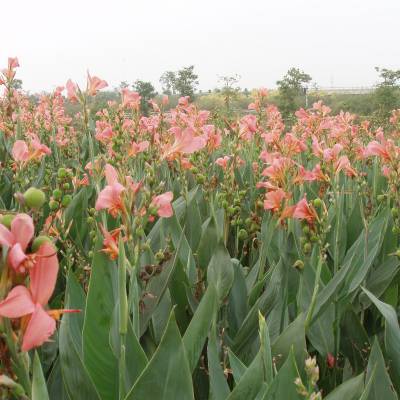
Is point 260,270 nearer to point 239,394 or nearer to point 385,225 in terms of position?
point 385,225

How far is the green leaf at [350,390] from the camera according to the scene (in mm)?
1001

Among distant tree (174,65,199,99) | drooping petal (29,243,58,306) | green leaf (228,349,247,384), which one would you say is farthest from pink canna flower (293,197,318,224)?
distant tree (174,65,199,99)

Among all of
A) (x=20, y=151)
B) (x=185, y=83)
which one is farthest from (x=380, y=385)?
(x=185, y=83)

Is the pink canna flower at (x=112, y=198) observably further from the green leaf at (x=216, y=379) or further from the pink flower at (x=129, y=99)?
the pink flower at (x=129, y=99)

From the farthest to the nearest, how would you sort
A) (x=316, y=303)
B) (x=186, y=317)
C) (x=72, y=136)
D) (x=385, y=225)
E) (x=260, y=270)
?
(x=72, y=136) < (x=385, y=225) < (x=260, y=270) < (x=186, y=317) < (x=316, y=303)

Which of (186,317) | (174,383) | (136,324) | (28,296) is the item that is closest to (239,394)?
(174,383)

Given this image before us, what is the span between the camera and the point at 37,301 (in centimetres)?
56

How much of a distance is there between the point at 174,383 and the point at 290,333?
0.42 meters

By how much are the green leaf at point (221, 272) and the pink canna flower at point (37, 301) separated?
903 millimetres

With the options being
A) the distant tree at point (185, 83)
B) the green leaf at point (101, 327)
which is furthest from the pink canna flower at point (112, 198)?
the distant tree at point (185, 83)

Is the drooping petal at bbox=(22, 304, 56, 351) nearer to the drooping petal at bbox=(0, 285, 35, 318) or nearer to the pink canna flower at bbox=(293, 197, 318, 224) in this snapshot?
the drooping petal at bbox=(0, 285, 35, 318)

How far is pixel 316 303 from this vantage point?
1381mm

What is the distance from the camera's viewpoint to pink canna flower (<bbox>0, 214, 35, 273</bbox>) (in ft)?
Result: 1.77

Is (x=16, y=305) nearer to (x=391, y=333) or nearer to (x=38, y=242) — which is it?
(x=38, y=242)
